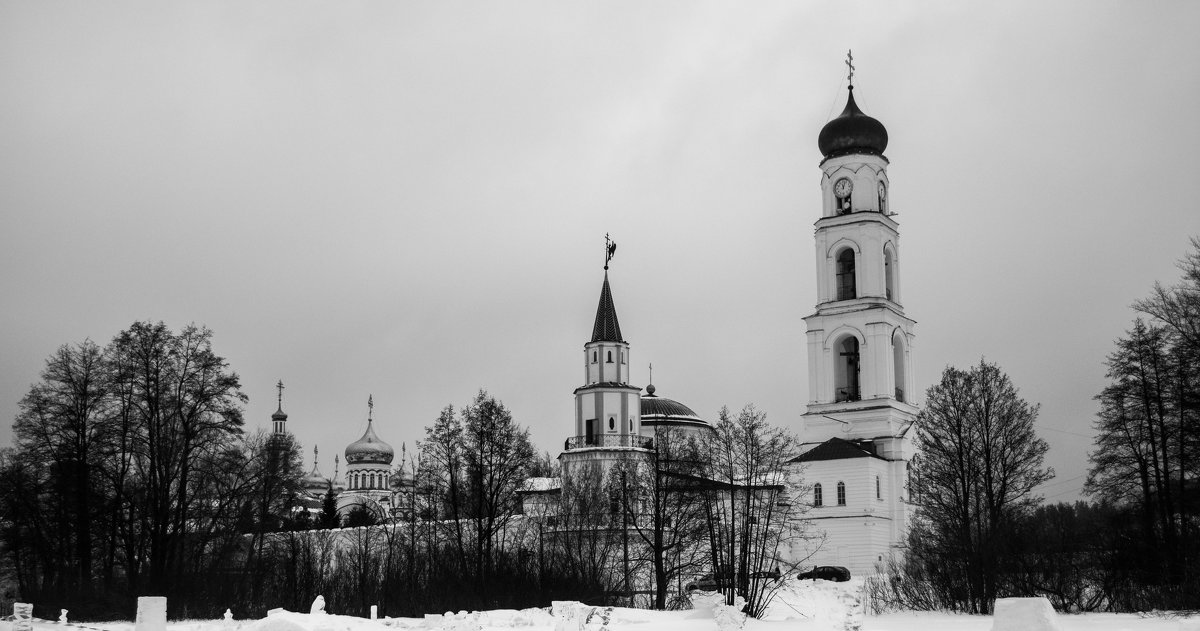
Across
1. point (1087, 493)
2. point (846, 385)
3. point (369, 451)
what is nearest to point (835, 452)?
point (846, 385)

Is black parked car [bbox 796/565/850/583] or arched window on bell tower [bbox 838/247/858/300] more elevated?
arched window on bell tower [bbox 838/247/858/300]

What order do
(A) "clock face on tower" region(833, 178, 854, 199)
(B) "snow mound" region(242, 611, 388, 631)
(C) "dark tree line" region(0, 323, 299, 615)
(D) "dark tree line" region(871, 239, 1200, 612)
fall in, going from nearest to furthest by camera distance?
(B) "snow mound" region(242, 611, 388, 631) → (D) "dark tree line" region(871, 239, 1200, 612) → (C) "dark tree line" region(0, 323, 299, 615) → (A) "clock face on tower" region(833, 178, 854, 199)

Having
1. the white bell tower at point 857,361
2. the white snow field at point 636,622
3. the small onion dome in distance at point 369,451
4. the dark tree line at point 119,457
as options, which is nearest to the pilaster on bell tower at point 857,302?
the white bell tower at point 857,361

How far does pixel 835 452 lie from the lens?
56.4 metres

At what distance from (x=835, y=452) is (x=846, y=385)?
549cm

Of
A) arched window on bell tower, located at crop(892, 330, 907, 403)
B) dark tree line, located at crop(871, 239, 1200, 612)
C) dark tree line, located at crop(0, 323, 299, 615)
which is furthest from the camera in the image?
arched window on bell tower, located at crop(892, 330, 907, 403)

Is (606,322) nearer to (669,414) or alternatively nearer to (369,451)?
(669,414)

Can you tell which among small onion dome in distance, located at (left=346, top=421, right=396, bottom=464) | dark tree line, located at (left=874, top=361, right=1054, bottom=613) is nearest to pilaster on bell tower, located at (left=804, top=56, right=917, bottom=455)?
dark tree line, located at (left=874, top=361, right=1054, bottom=613)

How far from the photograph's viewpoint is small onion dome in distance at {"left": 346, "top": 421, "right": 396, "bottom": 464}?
346 feet

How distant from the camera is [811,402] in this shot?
197 ft

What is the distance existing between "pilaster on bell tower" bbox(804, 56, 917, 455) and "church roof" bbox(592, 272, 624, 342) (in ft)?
34.3

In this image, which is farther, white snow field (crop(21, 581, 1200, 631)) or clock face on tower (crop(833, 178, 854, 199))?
clock face on tower (crop(833, 178, 854, 199))

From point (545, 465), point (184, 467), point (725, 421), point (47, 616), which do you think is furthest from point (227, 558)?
point (545, 465)

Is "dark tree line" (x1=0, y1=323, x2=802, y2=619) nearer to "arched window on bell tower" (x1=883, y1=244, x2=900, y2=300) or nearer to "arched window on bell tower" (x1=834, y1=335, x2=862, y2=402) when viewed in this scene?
"arched window on bell tower" (x1=834, y1=335, x2=862, y2=402)
